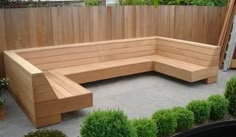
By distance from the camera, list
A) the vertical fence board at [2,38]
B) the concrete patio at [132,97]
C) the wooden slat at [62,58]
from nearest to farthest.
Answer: the concrete patio at [132,97], the vertical fence board at [2,38], the wooden slat at [62,58]

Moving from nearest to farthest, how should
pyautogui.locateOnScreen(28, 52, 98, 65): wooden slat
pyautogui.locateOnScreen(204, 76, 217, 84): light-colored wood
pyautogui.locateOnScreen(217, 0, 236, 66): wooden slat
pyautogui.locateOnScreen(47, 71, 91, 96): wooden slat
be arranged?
1. pyautogui.locateOnScreen(47, 71, 91, 96): wooden slat
2. pyautogui.locateOnScreen(28, 52, 98, 65): wooden slat
3. pyautogui.locateOnScreen(204, 76, 217, 84): light-colored wood
4. pyautogui.locateOnScreen(217, 0, 236, 66): wooden slat

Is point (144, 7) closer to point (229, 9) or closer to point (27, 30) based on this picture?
point (229, 9)

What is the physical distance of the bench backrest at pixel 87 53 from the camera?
500cm

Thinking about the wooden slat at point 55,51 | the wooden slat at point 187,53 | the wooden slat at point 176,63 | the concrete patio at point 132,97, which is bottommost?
the concrete patio at point 132,97

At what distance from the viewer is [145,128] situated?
276 centimetres

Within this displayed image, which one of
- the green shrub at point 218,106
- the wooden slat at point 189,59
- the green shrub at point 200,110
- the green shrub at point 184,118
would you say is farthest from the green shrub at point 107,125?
the wooden slat at point 189,59

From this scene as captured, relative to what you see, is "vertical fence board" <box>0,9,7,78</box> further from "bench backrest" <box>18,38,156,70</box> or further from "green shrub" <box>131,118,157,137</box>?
"green shrub" <box>131,118,157,137</box>

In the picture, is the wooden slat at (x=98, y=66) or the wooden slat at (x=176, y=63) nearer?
the wooden slat at (x=98, y=66)

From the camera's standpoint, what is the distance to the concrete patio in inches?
148

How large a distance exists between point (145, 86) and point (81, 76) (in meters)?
1.26

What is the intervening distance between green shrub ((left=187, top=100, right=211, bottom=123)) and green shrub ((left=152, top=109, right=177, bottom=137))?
0.36m

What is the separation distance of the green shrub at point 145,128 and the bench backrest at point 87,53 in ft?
9.01

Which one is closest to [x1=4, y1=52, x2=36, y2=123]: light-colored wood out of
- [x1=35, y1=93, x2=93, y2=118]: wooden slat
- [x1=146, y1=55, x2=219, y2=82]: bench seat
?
[x1=35, y1=93, x2=93, y2=118]: wooden slat

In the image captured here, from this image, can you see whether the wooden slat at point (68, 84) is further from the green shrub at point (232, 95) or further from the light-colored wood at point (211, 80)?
the light-colored wood at point (211, 80)
